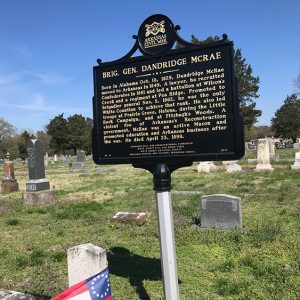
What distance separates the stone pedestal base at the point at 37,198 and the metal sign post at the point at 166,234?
10.7 metres

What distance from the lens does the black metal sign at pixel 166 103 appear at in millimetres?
4137

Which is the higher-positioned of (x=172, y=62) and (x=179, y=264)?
(x=172, y=62)

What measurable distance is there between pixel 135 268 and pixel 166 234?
7.25ft

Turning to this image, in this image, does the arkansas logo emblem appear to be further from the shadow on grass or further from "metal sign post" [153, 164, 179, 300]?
the shadow on grass

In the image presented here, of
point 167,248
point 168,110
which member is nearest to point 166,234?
point 167,248

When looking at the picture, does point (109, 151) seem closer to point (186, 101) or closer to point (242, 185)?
point (186, 101)

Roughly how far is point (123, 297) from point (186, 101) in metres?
2.75

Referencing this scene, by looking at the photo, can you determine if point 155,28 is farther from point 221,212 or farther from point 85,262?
point 221,212

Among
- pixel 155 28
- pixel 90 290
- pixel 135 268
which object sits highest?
pixel 155 28

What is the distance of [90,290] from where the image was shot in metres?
3.24

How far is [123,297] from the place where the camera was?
16.8 feet

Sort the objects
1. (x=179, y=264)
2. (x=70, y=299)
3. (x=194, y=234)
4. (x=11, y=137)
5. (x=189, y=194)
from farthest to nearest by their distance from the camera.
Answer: (x=11, y=137) → (x=189, y=194) → (x=194, y=234) → (x=179, y=264) → (x=70, y=299)

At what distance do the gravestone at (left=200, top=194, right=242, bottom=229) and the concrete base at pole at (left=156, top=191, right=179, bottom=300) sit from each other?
4.23m

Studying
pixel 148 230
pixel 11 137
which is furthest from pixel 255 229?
pixel 11 137
